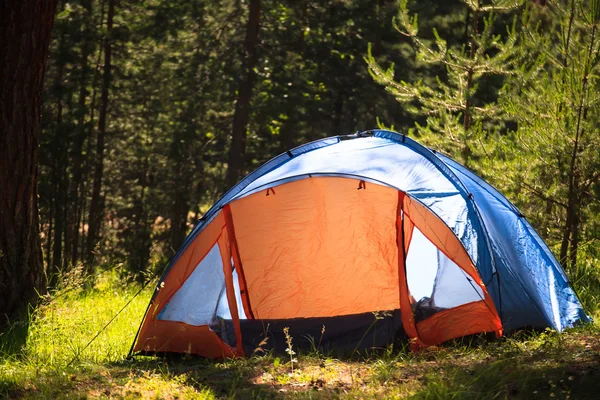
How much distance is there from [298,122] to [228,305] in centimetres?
1187

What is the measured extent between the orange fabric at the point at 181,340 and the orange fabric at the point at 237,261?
782 millimetres

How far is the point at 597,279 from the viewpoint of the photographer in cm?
717

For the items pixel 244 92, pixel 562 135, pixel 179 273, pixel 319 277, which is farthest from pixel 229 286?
pixel 244 92

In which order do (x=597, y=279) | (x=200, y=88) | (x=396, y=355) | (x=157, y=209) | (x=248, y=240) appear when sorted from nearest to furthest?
1. (x=396, y=355)
2. (x=248, y=240)
3. (x=597, y=279)
4. (x=200, y=88)
5. (x=157, y=209)

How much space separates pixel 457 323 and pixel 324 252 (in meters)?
1.74

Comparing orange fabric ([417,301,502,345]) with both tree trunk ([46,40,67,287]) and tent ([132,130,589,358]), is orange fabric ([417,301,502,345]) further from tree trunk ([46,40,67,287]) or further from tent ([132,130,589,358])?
tree trunk ([46,40,67,287])

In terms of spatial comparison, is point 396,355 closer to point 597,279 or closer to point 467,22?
point 597,279

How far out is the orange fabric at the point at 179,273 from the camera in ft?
18.6

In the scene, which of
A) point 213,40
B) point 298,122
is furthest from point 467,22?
point 213,40

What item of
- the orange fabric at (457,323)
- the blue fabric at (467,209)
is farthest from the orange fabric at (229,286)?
the orange fabric at (457,323)

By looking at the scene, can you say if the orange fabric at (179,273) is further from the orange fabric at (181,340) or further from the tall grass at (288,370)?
the tall grass at (288,370)

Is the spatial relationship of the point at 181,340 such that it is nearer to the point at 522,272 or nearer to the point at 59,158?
the point at 522,272

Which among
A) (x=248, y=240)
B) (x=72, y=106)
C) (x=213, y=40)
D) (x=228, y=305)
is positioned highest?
(x=213, y=40)

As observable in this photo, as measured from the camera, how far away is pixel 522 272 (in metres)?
5.70
